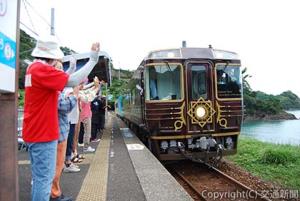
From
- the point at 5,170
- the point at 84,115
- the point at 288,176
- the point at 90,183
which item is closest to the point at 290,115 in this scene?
the point at 288,176

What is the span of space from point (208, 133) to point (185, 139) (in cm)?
57

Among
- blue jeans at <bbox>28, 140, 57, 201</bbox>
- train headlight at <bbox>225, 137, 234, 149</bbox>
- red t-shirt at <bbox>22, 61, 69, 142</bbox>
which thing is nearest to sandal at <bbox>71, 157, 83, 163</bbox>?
train headlight at <bbox>225, 137, 234, 149</bbox>

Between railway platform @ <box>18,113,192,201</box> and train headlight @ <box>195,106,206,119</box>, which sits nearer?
railway platform @ <box>18,113,192,201</box>

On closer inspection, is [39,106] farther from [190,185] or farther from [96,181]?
[190,185]

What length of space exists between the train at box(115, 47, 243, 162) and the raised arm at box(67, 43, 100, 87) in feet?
19.5

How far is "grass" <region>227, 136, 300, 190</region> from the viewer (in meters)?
10.5

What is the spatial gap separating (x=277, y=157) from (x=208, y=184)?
402cm

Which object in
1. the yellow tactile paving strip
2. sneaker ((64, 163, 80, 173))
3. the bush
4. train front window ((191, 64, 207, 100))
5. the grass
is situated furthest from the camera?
the bush

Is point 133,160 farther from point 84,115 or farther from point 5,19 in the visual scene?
point 5,19

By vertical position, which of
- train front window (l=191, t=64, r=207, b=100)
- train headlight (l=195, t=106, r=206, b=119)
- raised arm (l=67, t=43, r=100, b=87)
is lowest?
train headlight (l=195, t=106, r=206, b=119)

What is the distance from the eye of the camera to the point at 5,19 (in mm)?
3221

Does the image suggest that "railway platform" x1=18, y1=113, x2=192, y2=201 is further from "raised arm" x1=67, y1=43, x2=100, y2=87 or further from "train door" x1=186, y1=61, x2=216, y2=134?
"raised arm" x1=67, y1=43, x2=100, y2=87

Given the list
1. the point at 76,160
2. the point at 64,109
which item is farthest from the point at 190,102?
the point at 64,109

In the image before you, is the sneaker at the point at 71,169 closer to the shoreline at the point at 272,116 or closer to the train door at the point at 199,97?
the train door at the point at 199,97
